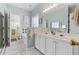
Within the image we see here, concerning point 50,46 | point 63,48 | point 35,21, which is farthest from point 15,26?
point 63,48

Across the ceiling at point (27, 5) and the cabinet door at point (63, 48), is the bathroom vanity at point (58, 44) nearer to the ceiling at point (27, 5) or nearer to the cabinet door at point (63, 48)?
the cabinet door at point (63, 48)

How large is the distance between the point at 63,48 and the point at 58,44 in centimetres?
14

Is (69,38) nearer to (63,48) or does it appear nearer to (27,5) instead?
(63,48)

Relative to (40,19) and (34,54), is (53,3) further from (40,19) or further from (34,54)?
(34,54)

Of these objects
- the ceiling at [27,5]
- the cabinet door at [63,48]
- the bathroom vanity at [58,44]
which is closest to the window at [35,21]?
the ceiling at [27,5]

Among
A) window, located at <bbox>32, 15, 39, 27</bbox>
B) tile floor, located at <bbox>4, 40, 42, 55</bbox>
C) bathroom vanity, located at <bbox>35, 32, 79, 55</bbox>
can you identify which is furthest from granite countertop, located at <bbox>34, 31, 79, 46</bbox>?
tile floor, located at <bbox>4, 40, 42, 55</bbox>

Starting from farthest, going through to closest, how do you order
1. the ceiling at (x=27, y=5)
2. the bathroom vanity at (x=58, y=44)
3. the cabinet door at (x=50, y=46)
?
the cabinet door at (x=50, y=46)
the ceiling at (x=27, y=5)
the bathroom vanity at (x=58, y=44)

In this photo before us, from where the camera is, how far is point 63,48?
62.8 inches

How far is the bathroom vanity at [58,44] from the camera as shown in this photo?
1.46m

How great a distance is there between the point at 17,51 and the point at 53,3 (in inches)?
39.6

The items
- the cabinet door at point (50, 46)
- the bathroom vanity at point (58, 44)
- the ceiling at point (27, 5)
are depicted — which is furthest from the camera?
the cabinet door at point (50, 46)

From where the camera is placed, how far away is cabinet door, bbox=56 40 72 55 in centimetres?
148

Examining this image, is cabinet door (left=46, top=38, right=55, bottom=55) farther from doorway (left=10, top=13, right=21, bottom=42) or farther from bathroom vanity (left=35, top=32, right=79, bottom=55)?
doorway (left=10, top=13, right=21, bottom=42)

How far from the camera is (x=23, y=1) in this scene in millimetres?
1771
